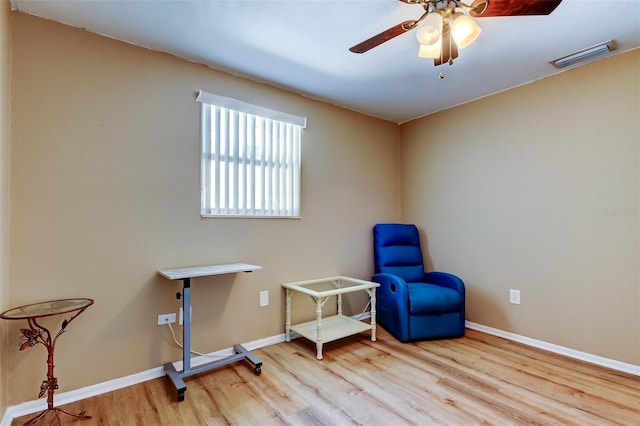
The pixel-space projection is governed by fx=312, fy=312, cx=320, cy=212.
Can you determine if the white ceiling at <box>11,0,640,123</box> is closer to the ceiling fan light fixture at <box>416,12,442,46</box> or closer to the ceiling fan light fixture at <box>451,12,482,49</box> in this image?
the ceiling fan light fixture at <box>416,12,442,46</box>

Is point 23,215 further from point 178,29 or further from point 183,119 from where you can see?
point 178,29

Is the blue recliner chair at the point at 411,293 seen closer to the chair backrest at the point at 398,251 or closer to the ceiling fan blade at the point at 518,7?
the chair backrest at the point at 398,251

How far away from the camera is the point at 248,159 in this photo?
2701mm

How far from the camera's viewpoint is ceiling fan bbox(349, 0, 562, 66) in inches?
59.1

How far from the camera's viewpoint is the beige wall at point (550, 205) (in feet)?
7.64

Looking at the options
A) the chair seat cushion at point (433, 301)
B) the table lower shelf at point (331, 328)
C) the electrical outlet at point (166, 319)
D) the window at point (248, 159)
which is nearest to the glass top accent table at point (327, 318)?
the table lower shelf at point (331, 328)

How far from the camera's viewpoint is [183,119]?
2.39 metres

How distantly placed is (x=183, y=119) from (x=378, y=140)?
2.25 metres

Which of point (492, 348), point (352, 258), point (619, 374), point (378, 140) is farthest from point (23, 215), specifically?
point (619, 374)

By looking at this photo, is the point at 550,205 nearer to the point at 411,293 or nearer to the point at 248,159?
the point at 411,293

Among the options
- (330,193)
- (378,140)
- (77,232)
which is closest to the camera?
(77,232)

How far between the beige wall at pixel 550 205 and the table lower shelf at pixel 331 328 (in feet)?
4.22

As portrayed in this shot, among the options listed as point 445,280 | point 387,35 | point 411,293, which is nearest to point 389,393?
point 411,293

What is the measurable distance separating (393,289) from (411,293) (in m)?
0.20
